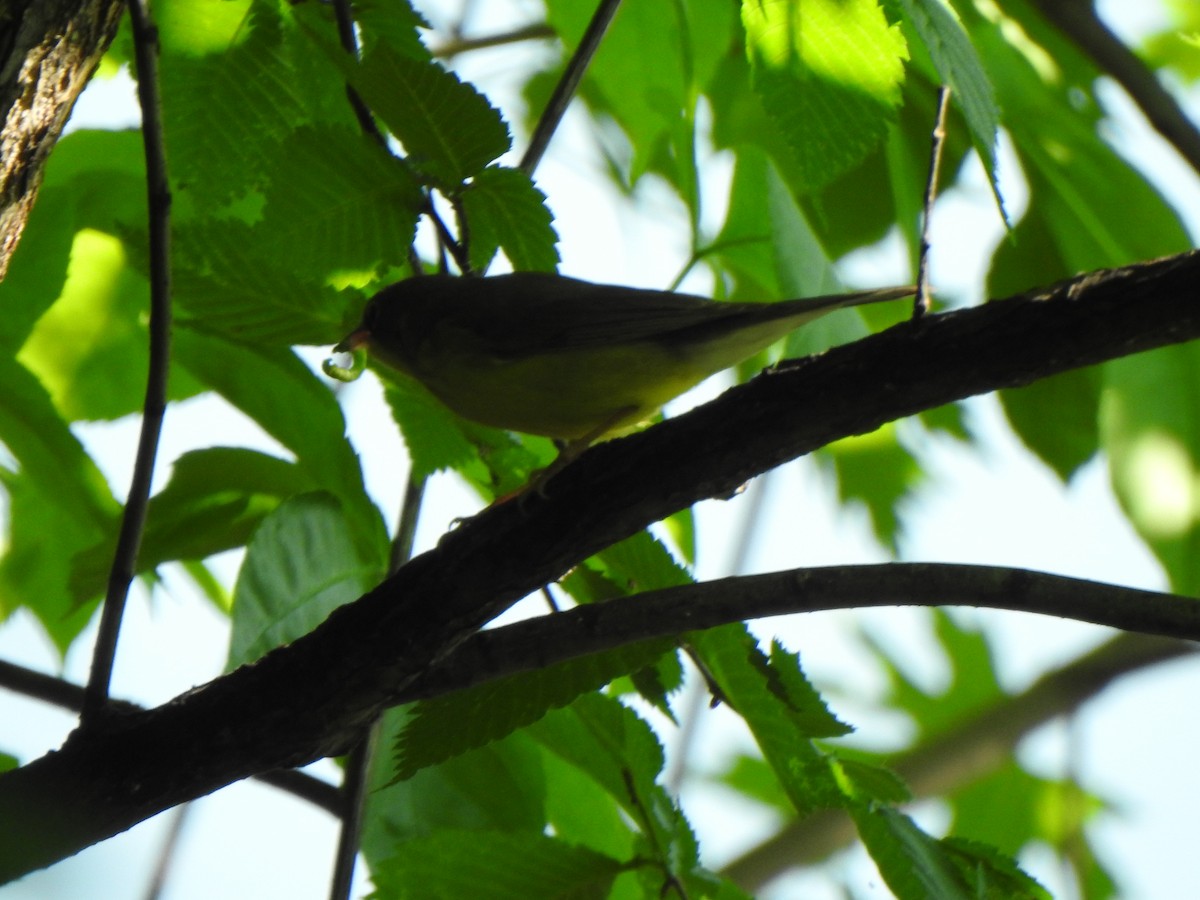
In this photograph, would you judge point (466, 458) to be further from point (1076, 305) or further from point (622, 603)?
point (1076, 305)

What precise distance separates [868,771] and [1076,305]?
0.92 meters

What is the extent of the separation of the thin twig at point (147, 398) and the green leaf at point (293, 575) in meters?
0.28

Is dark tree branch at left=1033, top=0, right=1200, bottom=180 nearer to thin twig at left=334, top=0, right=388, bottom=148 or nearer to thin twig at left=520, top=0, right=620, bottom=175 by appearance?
thin twig at left=520, top=0, right=620, bottom=175

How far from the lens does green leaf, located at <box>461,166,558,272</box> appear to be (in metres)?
2.32

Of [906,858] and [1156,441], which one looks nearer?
[906,858]

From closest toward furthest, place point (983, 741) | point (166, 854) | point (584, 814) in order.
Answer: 1. point (584, 814)
2. point (166, 854)
3. point (983, 741)

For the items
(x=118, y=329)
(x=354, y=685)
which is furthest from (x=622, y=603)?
(x=118, y=329)

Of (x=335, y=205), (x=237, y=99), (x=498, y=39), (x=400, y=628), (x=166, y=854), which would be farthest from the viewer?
(x=498, y=39)

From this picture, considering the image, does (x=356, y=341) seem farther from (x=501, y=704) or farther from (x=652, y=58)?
(x=501, y=704)

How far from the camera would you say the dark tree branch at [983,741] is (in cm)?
450

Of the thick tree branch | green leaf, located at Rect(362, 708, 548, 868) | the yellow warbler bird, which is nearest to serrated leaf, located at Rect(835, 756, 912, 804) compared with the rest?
the thick tree branch

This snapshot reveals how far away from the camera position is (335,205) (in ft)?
7.52

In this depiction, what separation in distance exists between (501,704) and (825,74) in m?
1.18

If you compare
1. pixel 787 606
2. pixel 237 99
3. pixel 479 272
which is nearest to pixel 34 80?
pixel 237 99
